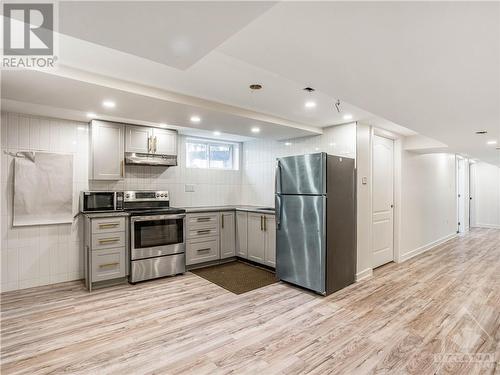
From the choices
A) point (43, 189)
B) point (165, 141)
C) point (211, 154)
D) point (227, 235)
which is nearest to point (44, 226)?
point (43, 189)

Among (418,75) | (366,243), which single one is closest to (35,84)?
(418,75)

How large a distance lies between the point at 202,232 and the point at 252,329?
2245mm

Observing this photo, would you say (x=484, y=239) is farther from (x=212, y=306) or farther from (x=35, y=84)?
(x=35, y=84)

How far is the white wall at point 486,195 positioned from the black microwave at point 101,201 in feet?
34.6

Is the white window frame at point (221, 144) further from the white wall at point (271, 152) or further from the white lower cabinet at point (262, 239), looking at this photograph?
the white lower cabinet at point (262, 239)

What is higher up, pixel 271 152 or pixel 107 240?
pixel 271 152

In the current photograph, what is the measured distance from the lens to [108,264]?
12.0 feet

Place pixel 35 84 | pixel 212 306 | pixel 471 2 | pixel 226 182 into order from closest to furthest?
pixel 471 2 → pixel 35 84 → pixel 212 306 → pixel 226 182

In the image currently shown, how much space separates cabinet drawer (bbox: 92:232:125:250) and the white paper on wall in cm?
68

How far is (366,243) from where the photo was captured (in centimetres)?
420

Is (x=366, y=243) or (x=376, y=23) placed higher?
(x=376, y=23)

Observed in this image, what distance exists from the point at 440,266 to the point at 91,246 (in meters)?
5.55

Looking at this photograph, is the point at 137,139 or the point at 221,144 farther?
the point at 221,144

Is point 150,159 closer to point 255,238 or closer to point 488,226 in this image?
point 255,238
